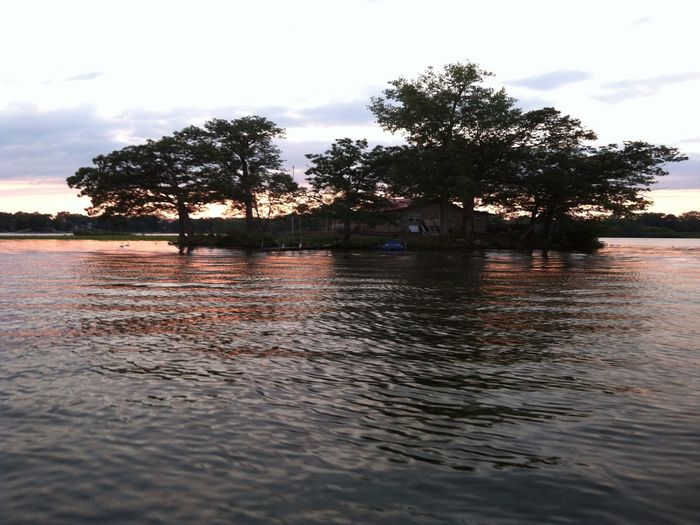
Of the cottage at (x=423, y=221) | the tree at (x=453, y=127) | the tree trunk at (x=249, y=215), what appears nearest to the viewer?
the tree at (x=453, y=127)

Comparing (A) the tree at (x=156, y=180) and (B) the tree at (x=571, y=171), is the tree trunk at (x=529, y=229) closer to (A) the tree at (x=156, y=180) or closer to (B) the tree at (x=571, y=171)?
(B) the tree at (x=571, y=171)

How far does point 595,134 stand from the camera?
3152 inches

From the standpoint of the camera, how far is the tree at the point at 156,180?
81.2 meters

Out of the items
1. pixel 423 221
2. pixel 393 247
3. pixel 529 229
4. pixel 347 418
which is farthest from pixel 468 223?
pixel 347 418

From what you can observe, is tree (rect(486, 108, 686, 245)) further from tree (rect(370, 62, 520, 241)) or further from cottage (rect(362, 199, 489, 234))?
cottage (rect(362, 199, 489, 234))

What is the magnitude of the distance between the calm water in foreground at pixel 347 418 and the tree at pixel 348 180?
5943 centimetres

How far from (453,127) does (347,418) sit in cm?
7085

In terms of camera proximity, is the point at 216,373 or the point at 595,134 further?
the point at 595,134

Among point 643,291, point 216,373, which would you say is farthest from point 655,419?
point 643,291

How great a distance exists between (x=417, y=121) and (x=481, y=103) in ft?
29.8

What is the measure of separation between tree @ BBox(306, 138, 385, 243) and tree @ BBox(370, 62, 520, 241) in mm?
6269

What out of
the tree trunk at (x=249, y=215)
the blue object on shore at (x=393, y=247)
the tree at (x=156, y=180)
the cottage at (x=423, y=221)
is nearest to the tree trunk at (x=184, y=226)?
the tree at (x=156, y=180)

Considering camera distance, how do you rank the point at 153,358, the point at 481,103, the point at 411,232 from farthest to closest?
the point at 411,232
the point at 481,103
the point at 153,358

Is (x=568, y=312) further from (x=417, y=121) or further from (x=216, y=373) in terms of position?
(x=417, y=121)
